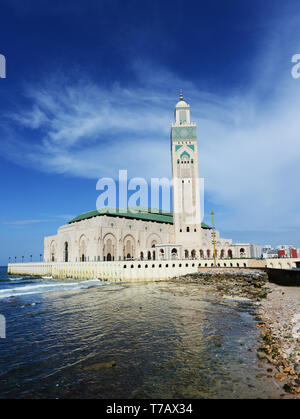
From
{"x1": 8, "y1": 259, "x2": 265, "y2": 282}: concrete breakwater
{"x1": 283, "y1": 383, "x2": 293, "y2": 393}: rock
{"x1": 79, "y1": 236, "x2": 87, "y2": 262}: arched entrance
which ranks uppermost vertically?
{"x1": 79, "y1": 236, "x2": 87, "y2": 262}: arched entrance

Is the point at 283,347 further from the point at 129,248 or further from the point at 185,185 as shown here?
the point at 185,185

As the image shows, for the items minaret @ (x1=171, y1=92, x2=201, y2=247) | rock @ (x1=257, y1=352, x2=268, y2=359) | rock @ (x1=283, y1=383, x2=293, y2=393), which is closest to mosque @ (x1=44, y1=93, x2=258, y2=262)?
minaret @ (x1=171, y1=92, x2=201, y2=247)

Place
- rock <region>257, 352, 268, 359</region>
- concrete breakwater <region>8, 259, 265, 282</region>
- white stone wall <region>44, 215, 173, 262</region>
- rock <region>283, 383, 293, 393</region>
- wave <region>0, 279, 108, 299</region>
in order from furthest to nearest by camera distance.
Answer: white stone wall <region>44, 215, 173, 262</region> → concrete breakwater <region>8, 259, 265, 282</region> → wave <region>0, 279, 108, 299</region> → rock <region>257, 352, 268, 359</region> → rock <region>283, 383, 293, 393</region>

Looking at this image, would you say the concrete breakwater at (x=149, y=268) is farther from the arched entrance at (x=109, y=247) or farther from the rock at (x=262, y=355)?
the rock at (x=262, y=355)

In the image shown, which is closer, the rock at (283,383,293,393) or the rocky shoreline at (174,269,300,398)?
the rock at (283,383,293,393)

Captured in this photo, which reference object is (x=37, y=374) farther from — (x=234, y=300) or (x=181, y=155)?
(x=181, y=155)

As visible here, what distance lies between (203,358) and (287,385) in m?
3.05

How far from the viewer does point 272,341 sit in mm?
9719

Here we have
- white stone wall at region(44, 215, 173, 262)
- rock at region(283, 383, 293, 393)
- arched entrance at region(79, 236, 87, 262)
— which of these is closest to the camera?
rock at region(283, 383, 293, 393)

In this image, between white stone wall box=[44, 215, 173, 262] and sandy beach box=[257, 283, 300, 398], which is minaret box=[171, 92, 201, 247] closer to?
white stone wall box=[44, 215, 173, 262]

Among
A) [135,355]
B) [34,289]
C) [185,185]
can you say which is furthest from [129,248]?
[135,355]

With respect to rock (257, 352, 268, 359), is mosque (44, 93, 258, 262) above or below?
above

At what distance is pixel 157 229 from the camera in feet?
230

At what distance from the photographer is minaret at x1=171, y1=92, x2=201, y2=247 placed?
2478 inches
